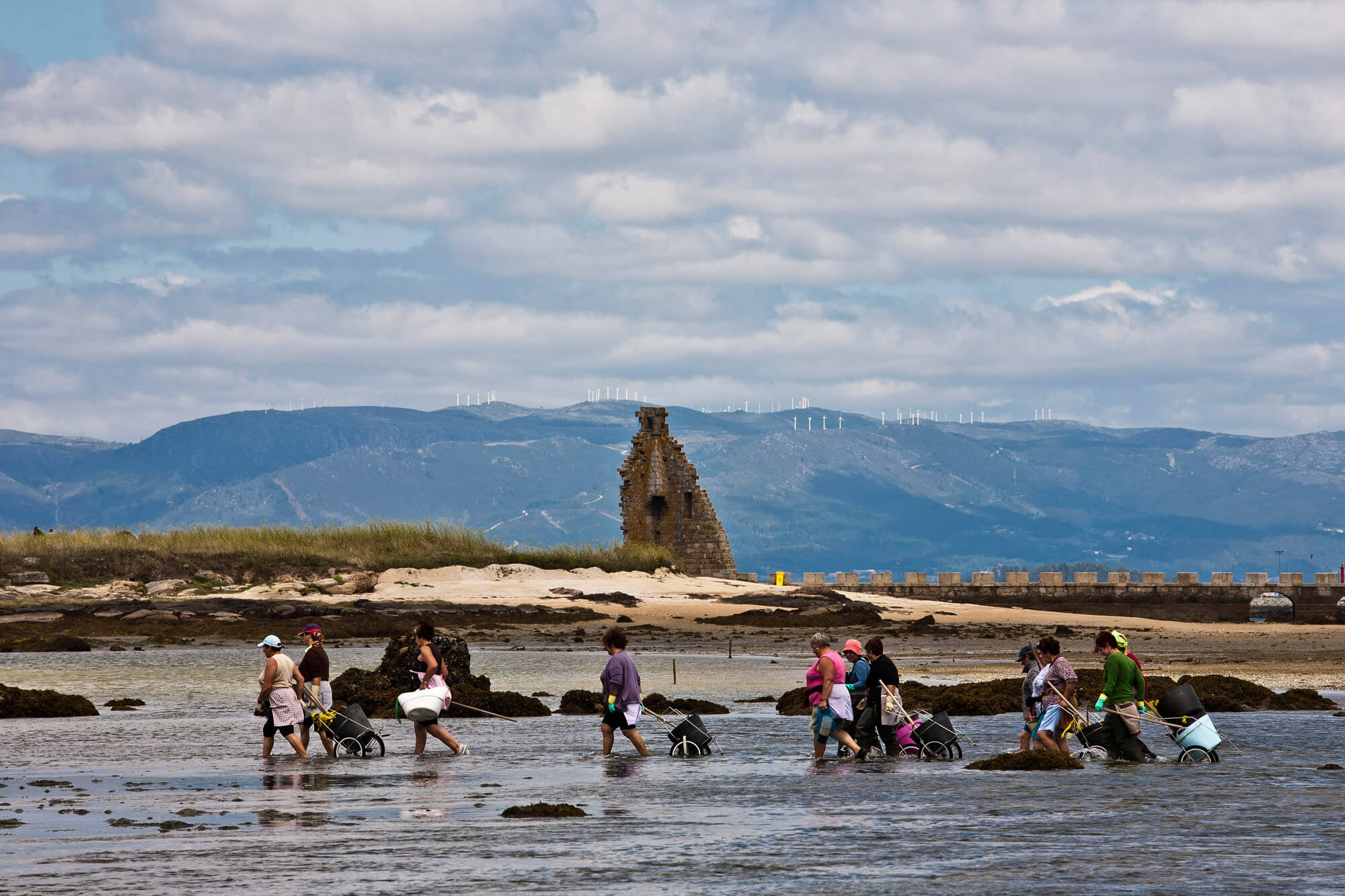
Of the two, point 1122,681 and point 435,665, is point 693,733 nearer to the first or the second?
point 435,665

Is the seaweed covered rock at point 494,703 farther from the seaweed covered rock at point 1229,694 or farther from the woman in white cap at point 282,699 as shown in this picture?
the seaweed covered rock at point 1229,694

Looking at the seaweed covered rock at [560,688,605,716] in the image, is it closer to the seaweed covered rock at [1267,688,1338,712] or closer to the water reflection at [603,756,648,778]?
the water reflection at [603,756,648,778]

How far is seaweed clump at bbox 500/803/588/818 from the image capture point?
1592cm

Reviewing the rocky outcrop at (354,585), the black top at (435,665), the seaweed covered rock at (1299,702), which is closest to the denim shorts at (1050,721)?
the black top at (435,665)

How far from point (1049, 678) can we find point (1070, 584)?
1818 inches

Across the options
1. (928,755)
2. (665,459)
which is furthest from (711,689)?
(665,459)

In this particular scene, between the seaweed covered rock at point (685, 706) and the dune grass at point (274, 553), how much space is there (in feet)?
101

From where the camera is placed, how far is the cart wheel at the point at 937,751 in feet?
67.4

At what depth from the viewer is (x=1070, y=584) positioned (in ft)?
210

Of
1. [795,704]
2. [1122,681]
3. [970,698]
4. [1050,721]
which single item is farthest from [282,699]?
[970,698]

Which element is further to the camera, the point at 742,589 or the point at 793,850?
the point at 742,589

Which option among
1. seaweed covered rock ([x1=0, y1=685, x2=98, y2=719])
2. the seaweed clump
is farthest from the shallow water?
seaweed covered rock ([x1=0, y1=685, x2=98, y2=719])

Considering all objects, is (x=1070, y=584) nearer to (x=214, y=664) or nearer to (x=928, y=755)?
(x=214, y=664)

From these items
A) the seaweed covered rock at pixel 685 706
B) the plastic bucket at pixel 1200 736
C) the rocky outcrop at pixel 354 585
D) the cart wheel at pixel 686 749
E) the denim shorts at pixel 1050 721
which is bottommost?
the cart wheel at pixel 686 749
